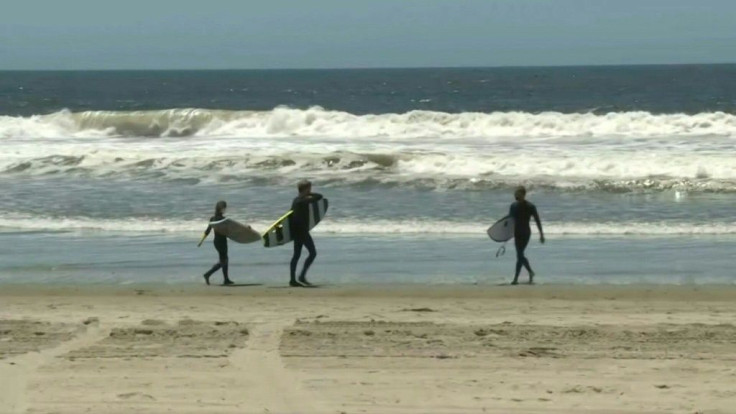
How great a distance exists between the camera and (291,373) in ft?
26.6

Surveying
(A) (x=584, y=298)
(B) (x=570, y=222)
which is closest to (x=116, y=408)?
(A) (x=584, y=298)

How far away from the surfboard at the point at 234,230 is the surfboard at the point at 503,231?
2850mm

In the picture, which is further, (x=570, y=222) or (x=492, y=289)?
(x=570, y=222)

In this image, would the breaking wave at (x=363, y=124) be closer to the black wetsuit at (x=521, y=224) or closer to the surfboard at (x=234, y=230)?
the black wetsuit at (x=521, y=224)

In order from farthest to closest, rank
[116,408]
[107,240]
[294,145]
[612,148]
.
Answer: [294,145], [612,148], [107,240], [116,408]

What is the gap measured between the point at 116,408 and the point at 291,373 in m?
1.33

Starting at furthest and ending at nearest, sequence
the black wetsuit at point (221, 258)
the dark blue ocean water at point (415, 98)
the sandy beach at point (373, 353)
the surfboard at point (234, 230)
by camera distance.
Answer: the dark blue ocean water at point (415, 98)
the surfboard at point (234, 230)
the black wetsuit at point (221, 258)
the sandy beach at point (373, 353)

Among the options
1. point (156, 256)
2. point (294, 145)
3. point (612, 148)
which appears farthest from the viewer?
point (294, 145)

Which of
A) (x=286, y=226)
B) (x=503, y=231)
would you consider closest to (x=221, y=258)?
(x=286, y=226)

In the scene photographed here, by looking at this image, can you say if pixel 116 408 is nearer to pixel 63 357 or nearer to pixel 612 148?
pixel 63 357

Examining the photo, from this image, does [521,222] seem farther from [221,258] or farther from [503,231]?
[221,258]

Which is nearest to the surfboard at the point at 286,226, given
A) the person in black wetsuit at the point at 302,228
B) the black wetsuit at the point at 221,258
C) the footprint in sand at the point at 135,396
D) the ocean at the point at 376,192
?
the person in black wetsuit at the point at 302,228

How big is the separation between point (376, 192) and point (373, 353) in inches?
574

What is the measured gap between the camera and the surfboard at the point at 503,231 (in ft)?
46.2
